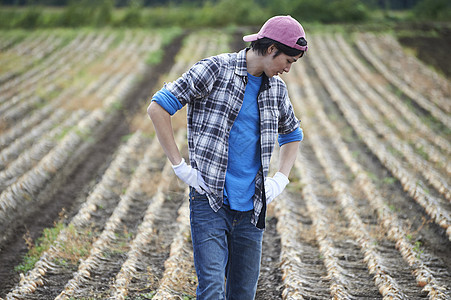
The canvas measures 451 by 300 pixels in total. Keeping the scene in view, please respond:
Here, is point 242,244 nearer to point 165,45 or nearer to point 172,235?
point 172,235

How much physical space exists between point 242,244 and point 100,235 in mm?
2998

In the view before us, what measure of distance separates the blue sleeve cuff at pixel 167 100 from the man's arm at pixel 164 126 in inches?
1.1

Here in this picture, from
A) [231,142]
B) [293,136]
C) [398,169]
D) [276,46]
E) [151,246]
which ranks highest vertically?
[276,46]

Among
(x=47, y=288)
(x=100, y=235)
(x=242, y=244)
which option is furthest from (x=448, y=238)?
(x=47, y=288)

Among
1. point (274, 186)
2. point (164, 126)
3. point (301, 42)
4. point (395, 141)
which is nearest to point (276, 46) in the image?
point (301, 42)

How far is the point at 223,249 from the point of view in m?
2.53

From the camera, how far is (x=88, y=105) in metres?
10.9

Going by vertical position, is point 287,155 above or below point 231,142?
below

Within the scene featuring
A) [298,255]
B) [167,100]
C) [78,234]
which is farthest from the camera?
[78,234]

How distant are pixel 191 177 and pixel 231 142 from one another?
0.33 meters

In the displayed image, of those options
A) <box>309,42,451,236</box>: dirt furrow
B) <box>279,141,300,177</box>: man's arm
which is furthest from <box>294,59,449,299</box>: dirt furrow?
<box>279,141,300,177</box>: man's arm

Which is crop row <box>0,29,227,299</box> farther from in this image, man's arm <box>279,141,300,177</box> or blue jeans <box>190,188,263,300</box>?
man's arm <box>279,141,300,177</box>

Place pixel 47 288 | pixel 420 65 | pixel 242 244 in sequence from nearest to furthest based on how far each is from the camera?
pixel 242 244
pixel 47 288
pixel 420 65

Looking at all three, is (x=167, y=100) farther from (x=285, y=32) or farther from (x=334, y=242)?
(x=334, y=242)
